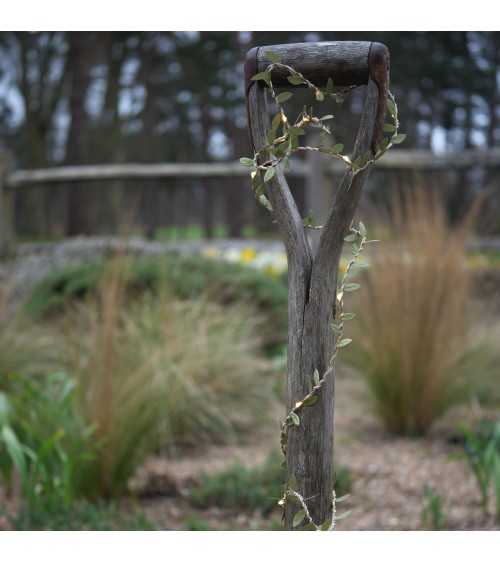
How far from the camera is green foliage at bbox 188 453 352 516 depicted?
2279mm

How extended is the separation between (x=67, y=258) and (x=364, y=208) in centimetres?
259

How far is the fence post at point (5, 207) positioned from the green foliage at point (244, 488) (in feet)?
12.9

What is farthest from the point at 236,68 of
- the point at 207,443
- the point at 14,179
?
the point at 207,443

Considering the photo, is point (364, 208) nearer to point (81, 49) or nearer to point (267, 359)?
point (267, 359)

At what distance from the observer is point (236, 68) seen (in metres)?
12.0

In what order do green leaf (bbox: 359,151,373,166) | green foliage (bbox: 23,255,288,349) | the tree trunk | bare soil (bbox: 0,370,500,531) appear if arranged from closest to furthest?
green leaf (bbox: 359,151,373,166)
bare soil (bbox: 0,370,500,531)
green foliage (bbox: 23,255,288,349)
the tree trunk

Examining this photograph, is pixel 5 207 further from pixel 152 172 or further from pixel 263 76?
pixel 263 76

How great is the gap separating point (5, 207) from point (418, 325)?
4.13 metres

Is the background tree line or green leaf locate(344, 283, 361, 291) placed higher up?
the background tree line

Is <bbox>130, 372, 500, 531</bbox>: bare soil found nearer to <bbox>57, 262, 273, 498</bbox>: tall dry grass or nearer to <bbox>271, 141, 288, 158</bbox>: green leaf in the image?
<bbox>57, 262, 273, 498</bbox>: tall dry grass

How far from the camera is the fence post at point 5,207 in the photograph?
5762mm

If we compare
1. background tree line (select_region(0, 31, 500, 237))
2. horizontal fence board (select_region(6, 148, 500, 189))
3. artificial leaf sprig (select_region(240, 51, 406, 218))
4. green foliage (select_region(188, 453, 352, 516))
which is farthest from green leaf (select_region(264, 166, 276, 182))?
background tree line (select_region(0, 31, 500, 237))

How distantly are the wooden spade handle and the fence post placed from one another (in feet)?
16.9

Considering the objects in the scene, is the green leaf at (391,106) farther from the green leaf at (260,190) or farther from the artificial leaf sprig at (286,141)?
the green leaf at (260,190)
